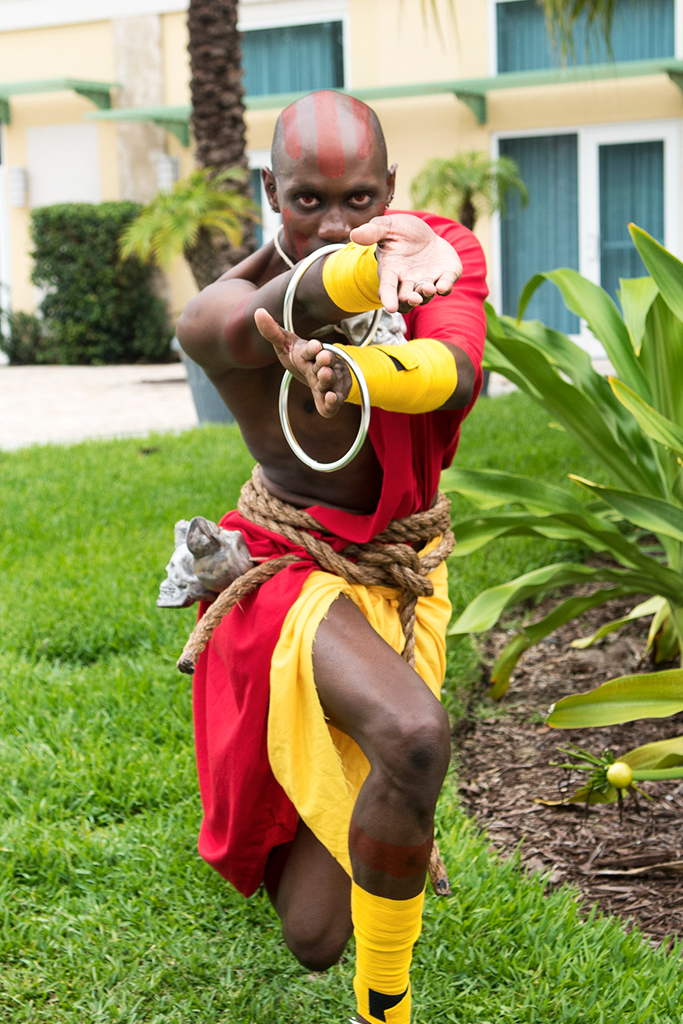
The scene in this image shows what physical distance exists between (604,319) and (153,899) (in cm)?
224

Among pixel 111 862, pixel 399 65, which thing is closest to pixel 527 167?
pixel 399 65

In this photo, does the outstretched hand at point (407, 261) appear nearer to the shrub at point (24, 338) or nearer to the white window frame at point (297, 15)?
the white window frame at point (297, 15)

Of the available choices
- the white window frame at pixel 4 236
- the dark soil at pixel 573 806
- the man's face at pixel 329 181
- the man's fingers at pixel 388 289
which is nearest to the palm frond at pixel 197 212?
the dark soil at pixel 573 806

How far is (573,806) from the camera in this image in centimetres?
284

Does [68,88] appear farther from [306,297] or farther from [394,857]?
[394,857]

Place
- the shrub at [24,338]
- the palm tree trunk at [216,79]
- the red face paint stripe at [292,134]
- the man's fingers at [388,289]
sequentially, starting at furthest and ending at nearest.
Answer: the shrub at [24,338]
the palm tree trunk at [216,79]
the red face paint stripe at [292,134]
the man's fingers at [388,289]

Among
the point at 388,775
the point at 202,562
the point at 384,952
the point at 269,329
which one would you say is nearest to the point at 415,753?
the point at 388,775

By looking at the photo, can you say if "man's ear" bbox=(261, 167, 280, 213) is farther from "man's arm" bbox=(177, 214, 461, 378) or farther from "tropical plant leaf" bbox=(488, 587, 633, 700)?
"tropical plant leaf" bbox=(488, 587, 633, 700)

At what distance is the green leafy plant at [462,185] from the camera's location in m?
9.79

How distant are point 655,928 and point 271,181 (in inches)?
73.1

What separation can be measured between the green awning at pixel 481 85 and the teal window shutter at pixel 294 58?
0.24 m

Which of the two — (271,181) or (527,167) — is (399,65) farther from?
(271,181)

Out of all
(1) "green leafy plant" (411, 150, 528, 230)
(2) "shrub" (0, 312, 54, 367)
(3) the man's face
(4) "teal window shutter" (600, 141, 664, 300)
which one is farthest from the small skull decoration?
(2) "shrub" (0, 312, 54, 367)

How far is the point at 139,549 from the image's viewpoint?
14.8ft
